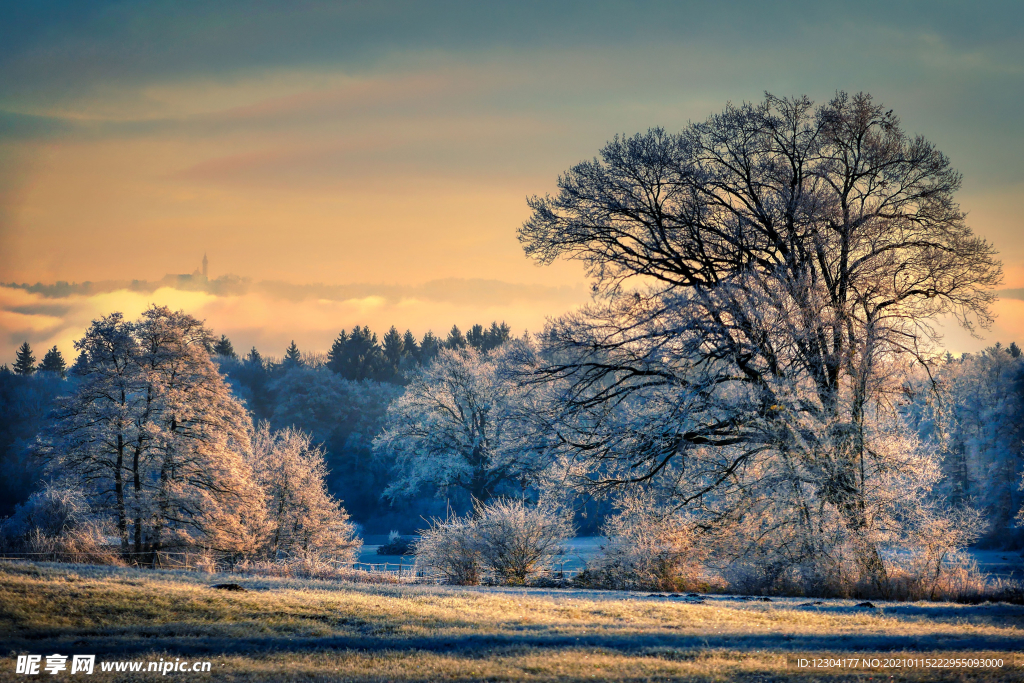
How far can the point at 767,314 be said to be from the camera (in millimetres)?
15781

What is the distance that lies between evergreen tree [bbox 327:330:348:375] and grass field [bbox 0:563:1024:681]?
257ft

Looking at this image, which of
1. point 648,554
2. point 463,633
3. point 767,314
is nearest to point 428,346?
point 648,554

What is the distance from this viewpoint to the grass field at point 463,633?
342 inches

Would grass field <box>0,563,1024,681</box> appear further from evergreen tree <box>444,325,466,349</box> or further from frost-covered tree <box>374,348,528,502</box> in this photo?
evergreen tree <box>444,325,466,349</box>

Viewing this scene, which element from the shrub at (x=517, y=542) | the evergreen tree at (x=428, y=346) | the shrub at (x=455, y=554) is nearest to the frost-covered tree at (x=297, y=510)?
the shrub at (x=455, y=554)

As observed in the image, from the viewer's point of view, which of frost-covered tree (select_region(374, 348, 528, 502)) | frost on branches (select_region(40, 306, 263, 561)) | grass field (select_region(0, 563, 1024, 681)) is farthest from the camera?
frost-covered tree (select_region(374, 348, 528, 502))

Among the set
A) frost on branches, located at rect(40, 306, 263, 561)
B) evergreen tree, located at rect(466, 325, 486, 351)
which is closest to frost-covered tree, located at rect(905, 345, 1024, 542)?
frost on branches, located at rect(40, 306, 263, 561)

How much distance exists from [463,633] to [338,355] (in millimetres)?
85455

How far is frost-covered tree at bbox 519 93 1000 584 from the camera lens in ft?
52.3

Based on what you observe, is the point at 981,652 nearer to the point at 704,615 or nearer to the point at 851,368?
the point at 704,615

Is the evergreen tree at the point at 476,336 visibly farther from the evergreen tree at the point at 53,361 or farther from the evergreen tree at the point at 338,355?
the evergreen tree at the point at 53,361

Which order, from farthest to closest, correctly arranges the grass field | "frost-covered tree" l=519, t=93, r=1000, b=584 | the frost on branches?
the frost on branches → "frost-covered tree" l=519, t=93, r=1000, b=584 → the grass field

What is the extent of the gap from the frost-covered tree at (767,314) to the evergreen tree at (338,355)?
78.5 metres

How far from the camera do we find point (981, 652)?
885 centimetres
